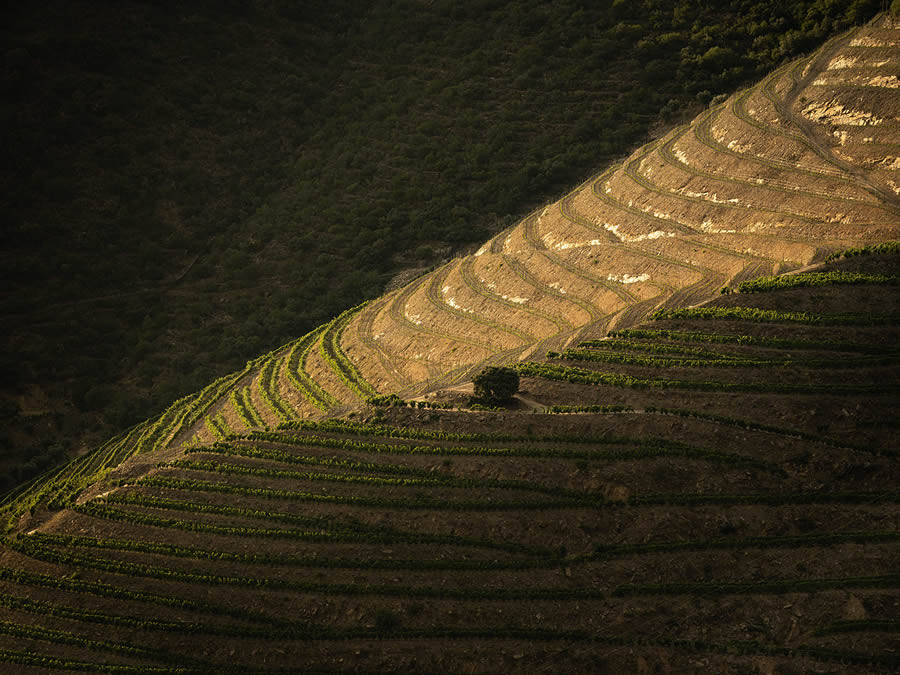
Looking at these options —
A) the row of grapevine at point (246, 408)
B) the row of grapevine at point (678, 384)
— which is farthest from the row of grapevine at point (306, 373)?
the row of grapevine at point (678, 384)

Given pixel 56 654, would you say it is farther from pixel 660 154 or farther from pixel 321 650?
pixel 660 154

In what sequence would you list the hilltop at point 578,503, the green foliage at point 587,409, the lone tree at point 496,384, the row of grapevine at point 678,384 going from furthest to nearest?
the lone tree at point 496,384, the green foliage at point 587,409, the row of grapevine at point 678,384, the hilltop at point 578,503

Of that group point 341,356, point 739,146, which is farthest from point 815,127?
point 341,356

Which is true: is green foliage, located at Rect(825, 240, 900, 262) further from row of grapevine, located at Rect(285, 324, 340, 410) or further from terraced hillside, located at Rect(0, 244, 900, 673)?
row of grapevine, located at Rect(285, 324, 340, 410)

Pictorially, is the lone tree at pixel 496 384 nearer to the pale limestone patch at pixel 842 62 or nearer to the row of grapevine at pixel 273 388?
the row of grapevine at pixel 273 388

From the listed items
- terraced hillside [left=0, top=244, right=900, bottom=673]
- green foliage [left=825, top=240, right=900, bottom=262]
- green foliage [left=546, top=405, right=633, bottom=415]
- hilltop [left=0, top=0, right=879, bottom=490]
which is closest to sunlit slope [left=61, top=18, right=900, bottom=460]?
green foliage [left=825, top=240, right=900, bottom=262]

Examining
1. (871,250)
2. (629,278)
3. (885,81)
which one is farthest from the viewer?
(885,81)

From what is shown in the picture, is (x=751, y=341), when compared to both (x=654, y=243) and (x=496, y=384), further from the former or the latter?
(x=654, y=243)
